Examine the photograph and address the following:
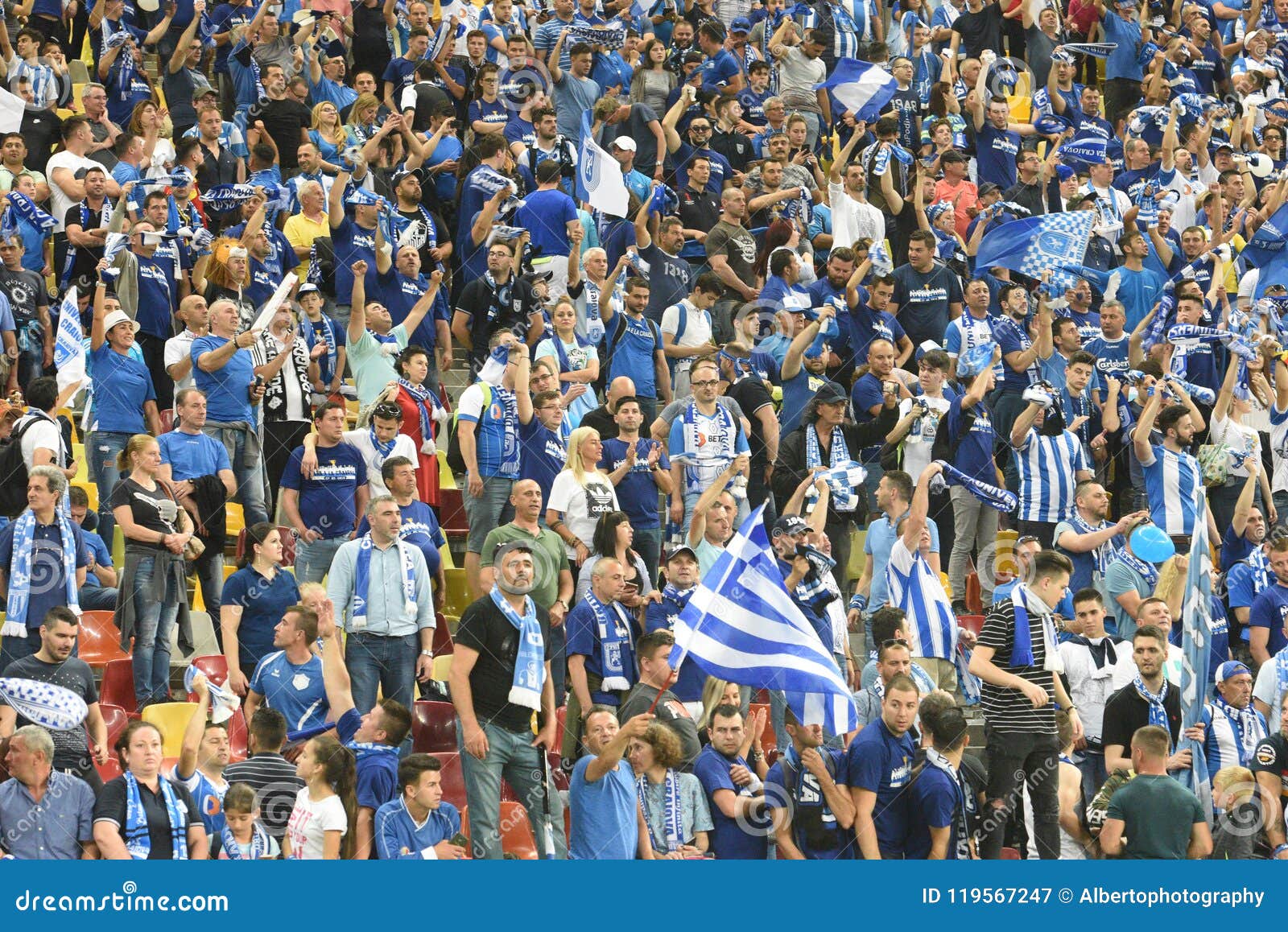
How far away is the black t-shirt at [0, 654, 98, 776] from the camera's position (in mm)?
9898

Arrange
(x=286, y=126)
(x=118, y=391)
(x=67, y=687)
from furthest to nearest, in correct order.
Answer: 1. (x=286, y=126)
2. (x=118, y=391)
3. (x=67, y=687)

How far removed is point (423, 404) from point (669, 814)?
3.87 metres

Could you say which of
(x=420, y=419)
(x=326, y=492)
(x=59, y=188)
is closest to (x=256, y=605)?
(x=326, y=492)

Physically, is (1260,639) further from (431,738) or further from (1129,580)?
(431,738)

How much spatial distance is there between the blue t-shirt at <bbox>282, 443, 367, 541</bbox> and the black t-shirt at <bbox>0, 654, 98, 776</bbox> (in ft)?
6.51

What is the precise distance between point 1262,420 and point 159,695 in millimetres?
8129

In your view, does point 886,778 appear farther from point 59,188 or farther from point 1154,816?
point 59,188

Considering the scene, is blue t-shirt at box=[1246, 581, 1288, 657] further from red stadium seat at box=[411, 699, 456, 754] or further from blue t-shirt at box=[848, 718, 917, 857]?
red stadium seat at box=[411, 699, 456, 754]

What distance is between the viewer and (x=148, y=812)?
9.27 metres

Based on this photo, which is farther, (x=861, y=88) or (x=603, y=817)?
(x=861, y=88)

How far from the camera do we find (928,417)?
45.7 ft

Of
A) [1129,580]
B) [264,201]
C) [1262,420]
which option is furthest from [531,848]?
[1262,420]

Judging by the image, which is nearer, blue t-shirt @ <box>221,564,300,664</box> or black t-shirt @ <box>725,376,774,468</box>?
blue t-shirt @ <box>221,564,300,664</box>

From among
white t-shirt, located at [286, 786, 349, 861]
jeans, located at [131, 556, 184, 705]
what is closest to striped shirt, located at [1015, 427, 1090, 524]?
jeans, located at [131, 556, 184, 705]
